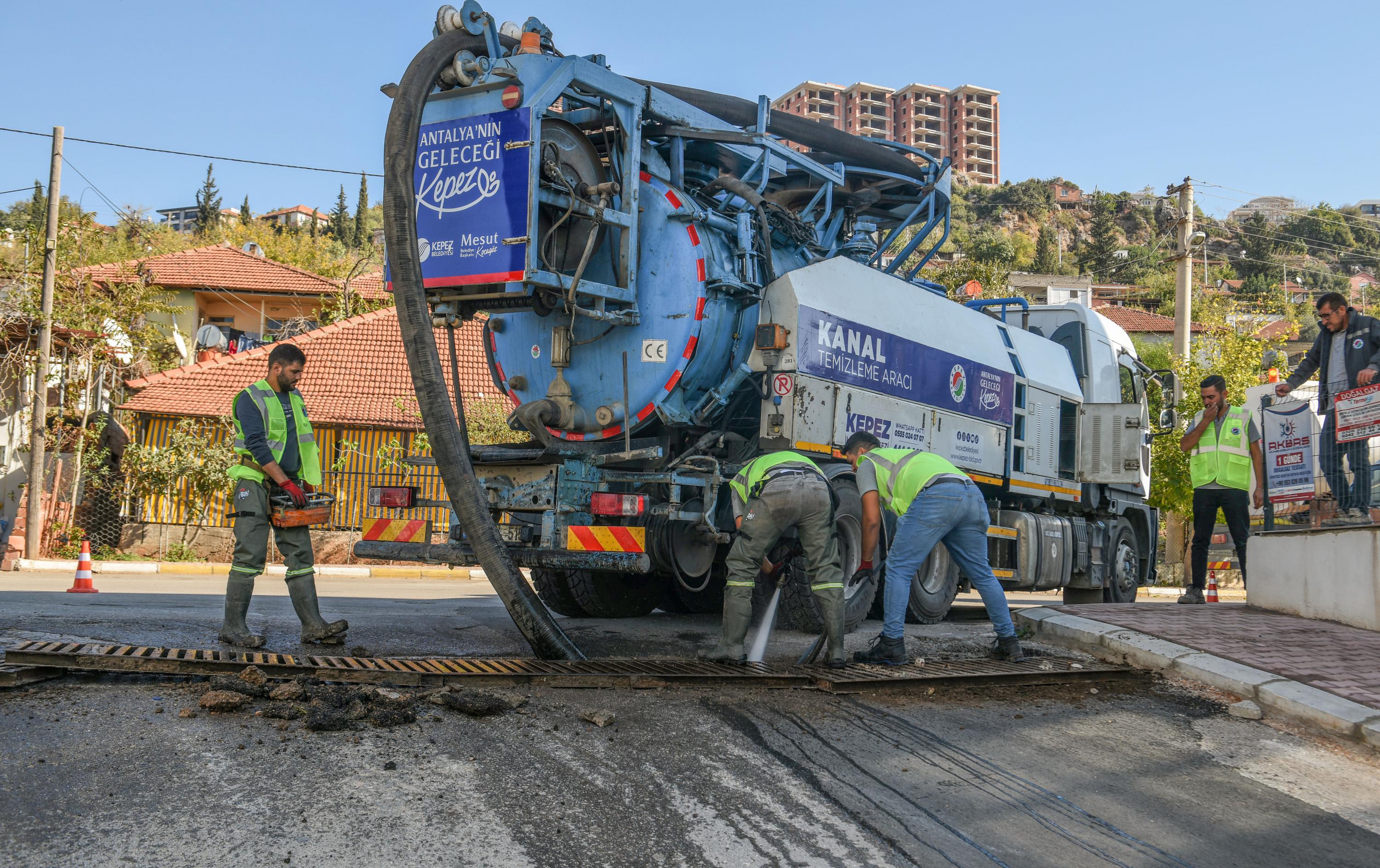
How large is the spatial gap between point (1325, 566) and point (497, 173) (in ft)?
19.4

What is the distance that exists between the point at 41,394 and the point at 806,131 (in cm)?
1325

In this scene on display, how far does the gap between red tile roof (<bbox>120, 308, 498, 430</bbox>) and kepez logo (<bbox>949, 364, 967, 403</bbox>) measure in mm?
9518

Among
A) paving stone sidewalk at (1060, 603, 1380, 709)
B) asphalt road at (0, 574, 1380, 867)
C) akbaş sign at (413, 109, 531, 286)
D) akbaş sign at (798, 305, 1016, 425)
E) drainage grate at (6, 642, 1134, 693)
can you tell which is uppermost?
akbaş sign at (413, 109, 531, 286)

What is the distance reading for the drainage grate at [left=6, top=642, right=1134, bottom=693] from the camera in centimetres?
468

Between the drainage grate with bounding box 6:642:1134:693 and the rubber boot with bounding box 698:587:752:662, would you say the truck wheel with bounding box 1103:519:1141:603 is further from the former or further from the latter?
the rubber boot with bounding box 698:587:752:662

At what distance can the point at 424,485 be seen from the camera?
7.36m

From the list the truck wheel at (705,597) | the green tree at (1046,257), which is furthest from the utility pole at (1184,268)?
the green tree at (1046,257)

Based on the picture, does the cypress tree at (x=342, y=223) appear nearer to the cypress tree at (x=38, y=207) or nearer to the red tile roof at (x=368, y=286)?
the cypress tree at (x=38, y=207)

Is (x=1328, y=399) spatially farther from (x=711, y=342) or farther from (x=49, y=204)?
(x=49, y=204)

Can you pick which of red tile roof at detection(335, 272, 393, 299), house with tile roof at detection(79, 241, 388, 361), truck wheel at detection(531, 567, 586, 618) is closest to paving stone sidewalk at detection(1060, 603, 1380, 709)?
truck wheel at detection(531, 567, 586, 618)

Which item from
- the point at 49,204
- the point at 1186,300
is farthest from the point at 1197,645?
the point at 1186,300

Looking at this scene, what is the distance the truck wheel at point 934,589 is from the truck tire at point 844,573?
124 centimetres

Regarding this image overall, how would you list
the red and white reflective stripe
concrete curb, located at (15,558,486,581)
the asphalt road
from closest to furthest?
the asphalt road → the red and white reflective stripe → concrete curb, located at (15,558,486,581)

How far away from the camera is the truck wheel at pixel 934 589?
8.47m
